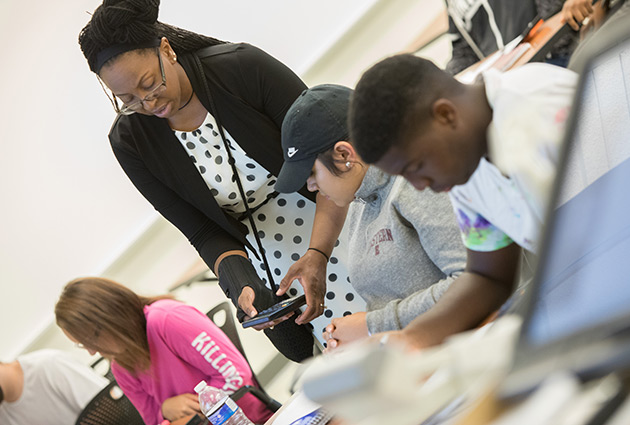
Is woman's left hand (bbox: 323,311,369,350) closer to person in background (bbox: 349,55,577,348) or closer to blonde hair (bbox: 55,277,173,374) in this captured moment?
person in background (bbox: 349,55,577,348)

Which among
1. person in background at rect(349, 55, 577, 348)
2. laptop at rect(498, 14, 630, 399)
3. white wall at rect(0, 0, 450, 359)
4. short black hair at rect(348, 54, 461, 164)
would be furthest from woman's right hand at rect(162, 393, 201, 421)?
laptop at rect(498, 14, 630, 399)

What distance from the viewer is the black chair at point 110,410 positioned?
2332 mm

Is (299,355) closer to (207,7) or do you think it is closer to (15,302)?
(207,7)

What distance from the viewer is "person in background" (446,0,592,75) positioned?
6.73ft

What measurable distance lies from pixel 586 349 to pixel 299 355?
1539 millimetres

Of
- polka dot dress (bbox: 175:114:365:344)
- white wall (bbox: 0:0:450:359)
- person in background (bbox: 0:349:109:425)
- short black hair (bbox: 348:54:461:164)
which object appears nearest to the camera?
Answer: short black hair (bbox: 348:54:461:164)

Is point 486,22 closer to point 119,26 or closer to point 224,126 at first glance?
point 224,126

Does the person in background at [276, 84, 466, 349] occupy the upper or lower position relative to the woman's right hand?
upper

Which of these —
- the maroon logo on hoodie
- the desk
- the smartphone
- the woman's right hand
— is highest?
the desk

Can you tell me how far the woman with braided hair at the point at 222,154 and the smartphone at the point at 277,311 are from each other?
0.03 metres

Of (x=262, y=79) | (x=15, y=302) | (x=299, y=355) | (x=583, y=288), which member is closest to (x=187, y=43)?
(x=262, y=79)

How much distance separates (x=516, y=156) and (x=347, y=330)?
2.08 ft

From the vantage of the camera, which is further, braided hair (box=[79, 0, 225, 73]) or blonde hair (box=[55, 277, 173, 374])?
blonde hair (box=[55, 277, 173, 374])

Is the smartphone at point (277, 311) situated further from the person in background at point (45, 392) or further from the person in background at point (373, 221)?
the person in background at point (45, 392)
